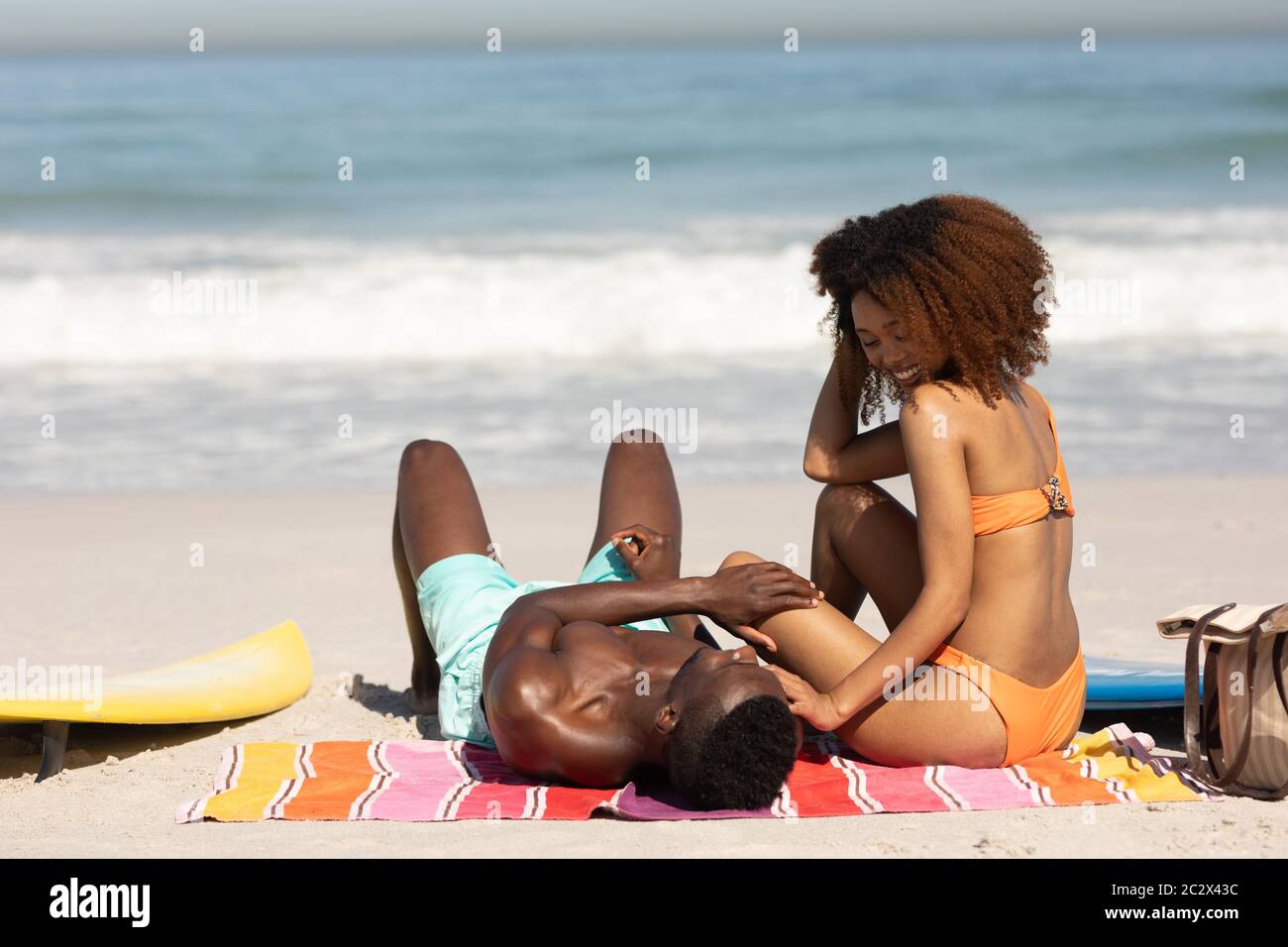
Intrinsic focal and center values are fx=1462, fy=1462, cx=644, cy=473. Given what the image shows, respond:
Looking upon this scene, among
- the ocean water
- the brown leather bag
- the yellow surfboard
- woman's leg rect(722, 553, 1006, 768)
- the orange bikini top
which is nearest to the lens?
the brown leather bag

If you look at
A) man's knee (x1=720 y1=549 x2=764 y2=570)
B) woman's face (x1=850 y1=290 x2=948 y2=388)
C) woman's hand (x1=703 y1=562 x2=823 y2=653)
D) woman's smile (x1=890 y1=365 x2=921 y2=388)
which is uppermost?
woman's face (x1=850 y1=290 x2=948 y2=388)

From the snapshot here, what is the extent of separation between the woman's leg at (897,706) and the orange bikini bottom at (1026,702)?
3cm

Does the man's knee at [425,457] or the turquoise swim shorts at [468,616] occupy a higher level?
the man's knee at [425,457]

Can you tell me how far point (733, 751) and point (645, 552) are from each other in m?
1.02

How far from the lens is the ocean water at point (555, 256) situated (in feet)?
30.9

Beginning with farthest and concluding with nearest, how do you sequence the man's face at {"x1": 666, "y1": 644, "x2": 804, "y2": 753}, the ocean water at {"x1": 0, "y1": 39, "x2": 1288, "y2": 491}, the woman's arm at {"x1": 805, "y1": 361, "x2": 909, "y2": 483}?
1. the ocean water at {"x1": 0, "y1": 39, "x2": 1288, "y2": 491}
2. the woman's arm at {"x1": 805, "y1": 361, "x2": 909, "y2": 483}
3. the man's face at {"x1": 666, "y1": 644, "x2": 804, "y2": 753}

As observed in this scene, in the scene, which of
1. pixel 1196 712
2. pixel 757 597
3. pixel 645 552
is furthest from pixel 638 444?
pixel 1196 712

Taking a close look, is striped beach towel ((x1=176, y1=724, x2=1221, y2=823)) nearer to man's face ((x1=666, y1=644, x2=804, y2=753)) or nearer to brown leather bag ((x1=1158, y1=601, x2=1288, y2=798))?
brown leather bag ((x1=1158, y1=601, x2=1288, y2=798))

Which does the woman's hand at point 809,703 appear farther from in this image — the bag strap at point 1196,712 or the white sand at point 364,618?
the bag strap at point 1196,712

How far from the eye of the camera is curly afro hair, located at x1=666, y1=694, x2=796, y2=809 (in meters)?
3.38

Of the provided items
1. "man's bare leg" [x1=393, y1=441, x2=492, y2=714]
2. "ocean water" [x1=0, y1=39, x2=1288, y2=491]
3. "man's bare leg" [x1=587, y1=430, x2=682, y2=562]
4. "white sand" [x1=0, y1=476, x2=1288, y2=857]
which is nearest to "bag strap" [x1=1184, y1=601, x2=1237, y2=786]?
"white sand" [x1=0, y1=476, x2=1288, y2=857]

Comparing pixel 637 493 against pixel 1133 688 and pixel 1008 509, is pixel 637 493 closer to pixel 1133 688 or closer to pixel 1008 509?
pixel 1008 509

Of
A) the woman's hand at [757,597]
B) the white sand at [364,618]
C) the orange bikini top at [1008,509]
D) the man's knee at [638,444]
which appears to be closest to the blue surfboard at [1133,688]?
the white sand at [364,618]
